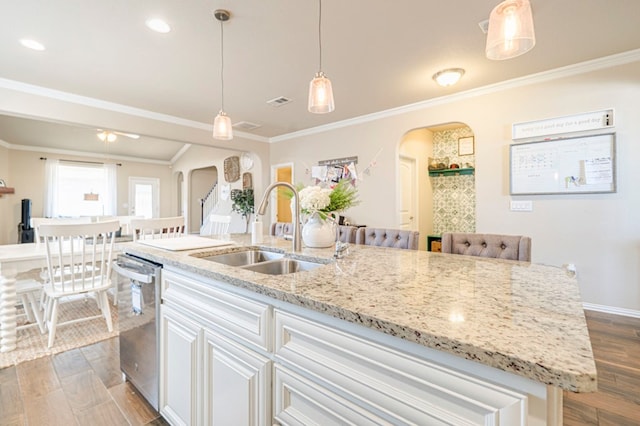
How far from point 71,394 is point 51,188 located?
7.42 meters

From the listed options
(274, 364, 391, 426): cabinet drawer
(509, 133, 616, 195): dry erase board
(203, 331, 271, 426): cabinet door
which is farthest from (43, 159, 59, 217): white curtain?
(509, 133, 616, 195): dry erase board

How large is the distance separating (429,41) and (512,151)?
1.75 meters

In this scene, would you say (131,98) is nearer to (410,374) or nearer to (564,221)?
(410,374)

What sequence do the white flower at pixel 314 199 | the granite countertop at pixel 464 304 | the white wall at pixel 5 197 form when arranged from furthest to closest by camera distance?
1. the white wall at pixel 5 197
2. the white flower at pixel 314 199
3. the granite countertop at pixel 464 304

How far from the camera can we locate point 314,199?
1739 mm

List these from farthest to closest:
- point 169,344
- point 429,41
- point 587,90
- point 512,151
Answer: point 512,151 < point 587,90 < point 429,41 < point 169,344

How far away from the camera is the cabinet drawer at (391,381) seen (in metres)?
0.58

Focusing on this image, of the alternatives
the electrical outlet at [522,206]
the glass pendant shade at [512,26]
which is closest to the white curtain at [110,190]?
the electrical outlet at [522,206]

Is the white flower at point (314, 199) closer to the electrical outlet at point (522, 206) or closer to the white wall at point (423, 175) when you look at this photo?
the electrical outlet at point (522, 206)

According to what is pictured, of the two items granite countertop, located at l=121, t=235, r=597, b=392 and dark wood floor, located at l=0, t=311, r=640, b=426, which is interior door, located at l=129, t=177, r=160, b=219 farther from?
granite countertop, located at l=121, t=235, r=597, b=392

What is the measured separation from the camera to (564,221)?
3258 millimetres

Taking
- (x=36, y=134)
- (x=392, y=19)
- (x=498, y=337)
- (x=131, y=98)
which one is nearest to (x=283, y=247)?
(x=498, y=337)

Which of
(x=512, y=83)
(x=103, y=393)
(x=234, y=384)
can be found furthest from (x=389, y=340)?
(x=512, y=83)

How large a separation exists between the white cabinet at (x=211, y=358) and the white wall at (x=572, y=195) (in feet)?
11.8
